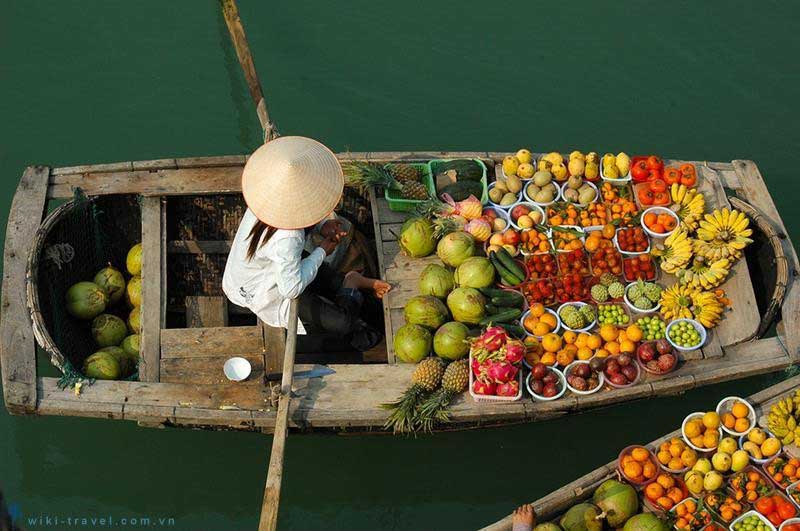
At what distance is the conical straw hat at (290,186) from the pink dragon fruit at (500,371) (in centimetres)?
145

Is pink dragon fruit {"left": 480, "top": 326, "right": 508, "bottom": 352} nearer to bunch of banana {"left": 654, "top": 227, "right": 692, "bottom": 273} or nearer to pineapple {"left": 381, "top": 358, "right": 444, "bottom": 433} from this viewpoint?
pineapple {"left": 381, "top": 358, "right": 444, "bottom": 433}

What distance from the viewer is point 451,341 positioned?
5551mm

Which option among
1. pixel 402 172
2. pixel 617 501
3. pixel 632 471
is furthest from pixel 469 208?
pixel 617 501

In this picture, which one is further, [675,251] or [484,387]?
[675,251]

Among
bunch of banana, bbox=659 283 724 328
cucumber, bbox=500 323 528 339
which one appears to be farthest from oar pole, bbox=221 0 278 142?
bunch of banana, bbox=659 283 724 328

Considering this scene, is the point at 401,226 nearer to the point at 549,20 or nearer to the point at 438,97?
the point at 438,97

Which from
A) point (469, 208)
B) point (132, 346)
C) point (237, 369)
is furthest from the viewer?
point (469, 208)

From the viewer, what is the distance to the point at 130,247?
21.4 ft

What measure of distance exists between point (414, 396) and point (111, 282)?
2509mm

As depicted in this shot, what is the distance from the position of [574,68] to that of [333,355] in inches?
175

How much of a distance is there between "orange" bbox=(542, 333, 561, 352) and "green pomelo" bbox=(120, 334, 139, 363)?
286 centimetres

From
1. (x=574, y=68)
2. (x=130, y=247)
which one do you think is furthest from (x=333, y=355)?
(x=574, y=68)

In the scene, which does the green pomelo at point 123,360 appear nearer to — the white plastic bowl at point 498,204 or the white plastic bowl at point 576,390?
the white plastic bowl at point 498,204

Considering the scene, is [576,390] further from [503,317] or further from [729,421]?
[729,421]
